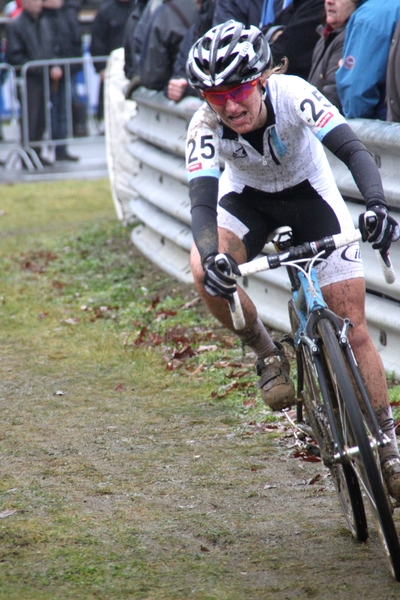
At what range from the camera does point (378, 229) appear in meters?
3.91

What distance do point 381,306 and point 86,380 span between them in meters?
2.15

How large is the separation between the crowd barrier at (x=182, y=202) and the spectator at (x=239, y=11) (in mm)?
915

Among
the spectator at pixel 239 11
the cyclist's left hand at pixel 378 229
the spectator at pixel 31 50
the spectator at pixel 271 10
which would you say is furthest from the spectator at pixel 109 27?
the cyclist's left hand at pixel 378 229

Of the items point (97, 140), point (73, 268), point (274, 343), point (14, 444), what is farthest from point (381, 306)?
point (97, 140)

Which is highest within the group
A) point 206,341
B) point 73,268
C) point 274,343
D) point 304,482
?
point 274,343

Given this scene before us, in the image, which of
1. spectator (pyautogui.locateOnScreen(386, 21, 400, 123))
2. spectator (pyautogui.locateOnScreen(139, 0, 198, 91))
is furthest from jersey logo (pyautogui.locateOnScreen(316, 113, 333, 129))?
spectator (pyautogui.locateOnScreen(139, 0, 198, 91))

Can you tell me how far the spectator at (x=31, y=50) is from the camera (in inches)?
714

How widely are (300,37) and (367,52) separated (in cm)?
118

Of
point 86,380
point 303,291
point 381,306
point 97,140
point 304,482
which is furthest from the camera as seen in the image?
point 97,140

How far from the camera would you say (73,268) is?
34.6 ft

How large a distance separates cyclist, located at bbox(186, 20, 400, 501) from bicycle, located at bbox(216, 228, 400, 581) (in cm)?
17

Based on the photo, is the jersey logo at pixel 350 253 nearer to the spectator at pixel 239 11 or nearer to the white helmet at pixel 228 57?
the white helmet at pixel 228 57

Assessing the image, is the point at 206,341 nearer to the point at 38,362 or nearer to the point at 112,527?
the point at 38,362

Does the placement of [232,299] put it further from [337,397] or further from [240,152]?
[240,152]
